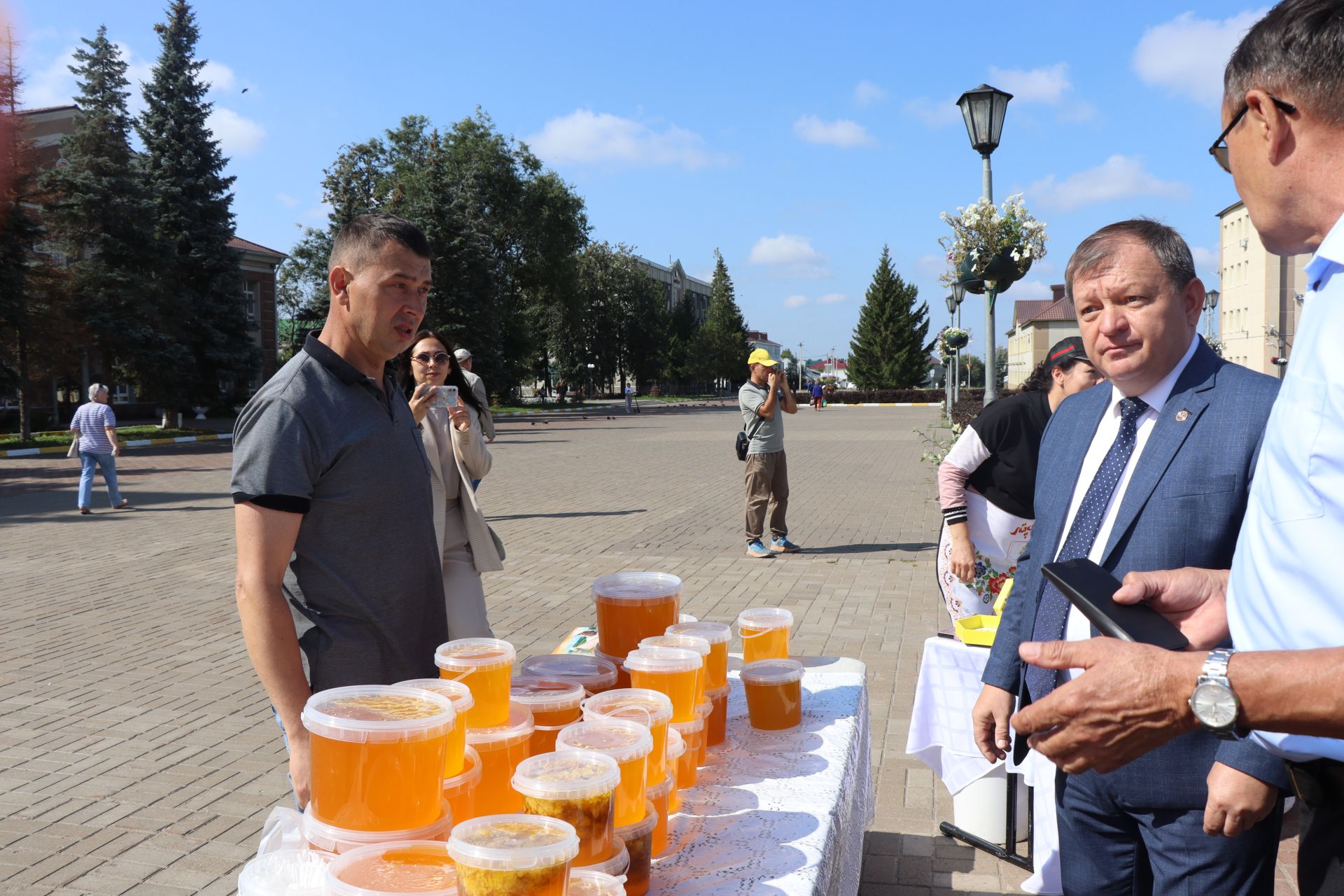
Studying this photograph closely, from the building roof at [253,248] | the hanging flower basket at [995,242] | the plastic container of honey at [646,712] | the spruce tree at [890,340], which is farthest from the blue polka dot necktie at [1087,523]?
the spruce tree at [890,340]

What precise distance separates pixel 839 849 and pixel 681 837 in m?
0.44

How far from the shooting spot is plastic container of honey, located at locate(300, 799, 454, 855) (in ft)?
4.75

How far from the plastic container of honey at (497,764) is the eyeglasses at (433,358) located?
3.06 meters

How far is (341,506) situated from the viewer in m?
2.26

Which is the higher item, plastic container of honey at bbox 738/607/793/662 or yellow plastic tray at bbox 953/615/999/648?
plastic container of honey at bbox 738/607/793/662

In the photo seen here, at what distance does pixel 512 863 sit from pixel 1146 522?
1.65 metres

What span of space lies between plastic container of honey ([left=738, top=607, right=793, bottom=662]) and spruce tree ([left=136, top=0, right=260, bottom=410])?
111 feet

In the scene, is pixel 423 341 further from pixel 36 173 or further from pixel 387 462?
pixel 36 173

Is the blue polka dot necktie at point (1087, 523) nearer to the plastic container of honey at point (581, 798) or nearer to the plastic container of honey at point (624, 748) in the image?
the plastic container of honey at point (624, 748)

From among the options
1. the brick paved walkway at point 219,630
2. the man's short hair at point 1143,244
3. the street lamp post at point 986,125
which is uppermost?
the street lamp post at point 986,125

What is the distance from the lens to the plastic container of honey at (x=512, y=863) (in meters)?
1.25

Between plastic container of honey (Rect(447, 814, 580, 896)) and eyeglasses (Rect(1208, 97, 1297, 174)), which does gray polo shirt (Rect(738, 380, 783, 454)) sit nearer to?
eyeglasses (Rect(1208, 97, 1297, 174))

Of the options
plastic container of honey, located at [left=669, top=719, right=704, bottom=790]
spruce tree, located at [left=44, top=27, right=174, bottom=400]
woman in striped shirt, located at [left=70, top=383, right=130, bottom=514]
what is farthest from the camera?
spruce tree, located at [left=44, top=27, right=174, bottom=400]

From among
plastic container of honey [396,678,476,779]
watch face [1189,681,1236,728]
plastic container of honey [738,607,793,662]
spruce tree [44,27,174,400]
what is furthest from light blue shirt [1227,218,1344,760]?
spruce tree [44,27,174,400]
